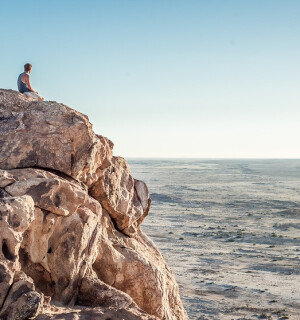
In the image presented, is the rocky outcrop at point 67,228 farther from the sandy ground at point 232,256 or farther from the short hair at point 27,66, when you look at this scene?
the sandy ground at point 232,256

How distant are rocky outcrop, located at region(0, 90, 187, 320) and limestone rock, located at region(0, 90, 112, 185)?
0.03 meters

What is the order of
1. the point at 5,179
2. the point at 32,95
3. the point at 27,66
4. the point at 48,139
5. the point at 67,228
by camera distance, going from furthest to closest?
1. the point at 27,66
2. the point at 32,95
3. the point at 48,139
4. the point at 67,228
5. the point at 5,179

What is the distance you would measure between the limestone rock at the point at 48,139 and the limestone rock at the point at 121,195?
2.06ft

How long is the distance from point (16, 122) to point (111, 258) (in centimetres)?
494

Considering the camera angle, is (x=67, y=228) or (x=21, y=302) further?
(x=67, y=228)

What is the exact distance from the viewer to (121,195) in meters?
15.3

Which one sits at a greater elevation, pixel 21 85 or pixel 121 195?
pixel 21 85

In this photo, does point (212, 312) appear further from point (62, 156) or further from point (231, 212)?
point (231, 212)

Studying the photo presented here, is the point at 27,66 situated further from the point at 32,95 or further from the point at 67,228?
the point at 67,228

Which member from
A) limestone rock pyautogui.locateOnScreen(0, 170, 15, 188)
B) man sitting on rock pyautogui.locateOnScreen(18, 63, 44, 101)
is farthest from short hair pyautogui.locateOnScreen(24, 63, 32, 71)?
limestone rock pyautogui.locateOnScreen(0, 170, 15, 188)

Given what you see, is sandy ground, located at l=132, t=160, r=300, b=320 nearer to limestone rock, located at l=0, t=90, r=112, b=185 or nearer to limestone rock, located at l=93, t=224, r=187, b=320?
limestone rock, located at l=93, t=224, r=187, b=320

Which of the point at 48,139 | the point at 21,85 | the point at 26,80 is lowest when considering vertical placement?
the point at 48,139

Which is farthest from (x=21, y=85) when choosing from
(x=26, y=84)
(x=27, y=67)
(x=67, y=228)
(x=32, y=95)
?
(x=67, y=228)

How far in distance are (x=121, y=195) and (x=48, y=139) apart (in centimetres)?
353
